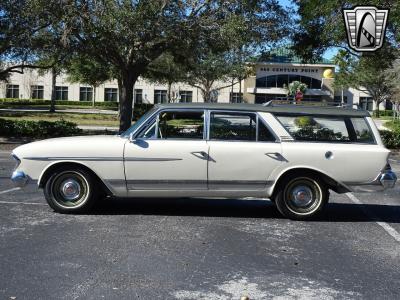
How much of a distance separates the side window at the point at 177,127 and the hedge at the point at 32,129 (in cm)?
1509

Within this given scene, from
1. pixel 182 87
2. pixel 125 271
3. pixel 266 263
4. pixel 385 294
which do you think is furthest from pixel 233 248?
pixel 182 87

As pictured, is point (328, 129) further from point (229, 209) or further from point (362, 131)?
point (229, 209)

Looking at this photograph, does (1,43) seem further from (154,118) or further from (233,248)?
(233,248)

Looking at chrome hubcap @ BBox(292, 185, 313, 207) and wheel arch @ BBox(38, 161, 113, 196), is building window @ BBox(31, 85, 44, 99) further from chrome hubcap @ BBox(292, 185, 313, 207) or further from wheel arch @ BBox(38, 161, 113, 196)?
chrome hubcap @ BBox(292, 185, 313, 207)

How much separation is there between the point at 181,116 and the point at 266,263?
110 inches

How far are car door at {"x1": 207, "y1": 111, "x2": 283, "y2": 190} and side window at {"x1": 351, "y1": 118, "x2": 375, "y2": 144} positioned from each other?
3.67 feet

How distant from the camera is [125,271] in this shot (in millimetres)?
5137

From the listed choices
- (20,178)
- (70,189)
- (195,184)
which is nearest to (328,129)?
(195,184)

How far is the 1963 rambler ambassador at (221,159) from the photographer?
24.1 feet

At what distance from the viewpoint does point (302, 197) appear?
751 cm

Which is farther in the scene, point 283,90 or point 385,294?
point 283,90

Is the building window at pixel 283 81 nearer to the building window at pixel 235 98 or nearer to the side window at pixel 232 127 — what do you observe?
the building window at pixel 235 98

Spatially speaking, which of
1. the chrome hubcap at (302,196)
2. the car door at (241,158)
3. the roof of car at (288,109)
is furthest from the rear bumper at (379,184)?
the car door at (241,158)

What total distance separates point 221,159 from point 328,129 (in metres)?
1.56
